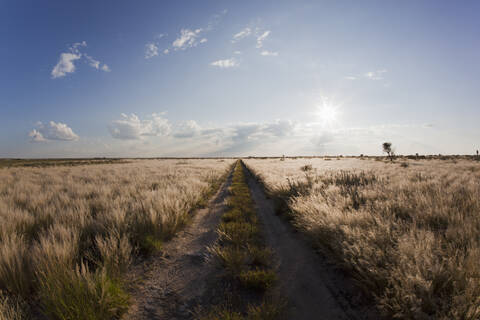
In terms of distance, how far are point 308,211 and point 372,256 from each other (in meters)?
2.55

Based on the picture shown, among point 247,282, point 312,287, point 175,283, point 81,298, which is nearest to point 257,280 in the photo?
point 247,282

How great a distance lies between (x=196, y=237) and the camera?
518 cm

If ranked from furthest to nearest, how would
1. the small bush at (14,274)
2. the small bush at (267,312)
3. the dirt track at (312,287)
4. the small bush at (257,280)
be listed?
the small bush at (257,280)
the small bush at (14,274)
the dirt track at (312,287)
the small bush at (267,312)

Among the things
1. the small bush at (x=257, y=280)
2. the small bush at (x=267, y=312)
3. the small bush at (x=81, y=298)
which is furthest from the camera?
the small bush at (x=257, y=280)

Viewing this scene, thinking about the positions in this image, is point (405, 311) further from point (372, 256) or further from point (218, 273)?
point (218, 273)

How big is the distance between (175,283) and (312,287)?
7.69 feet

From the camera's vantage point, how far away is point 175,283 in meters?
3.16

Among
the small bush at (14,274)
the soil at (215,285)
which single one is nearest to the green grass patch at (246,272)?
the soil at (215,285)

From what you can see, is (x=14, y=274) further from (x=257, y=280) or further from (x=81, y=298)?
(x=257, y=280)

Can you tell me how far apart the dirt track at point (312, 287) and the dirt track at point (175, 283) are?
124 cm

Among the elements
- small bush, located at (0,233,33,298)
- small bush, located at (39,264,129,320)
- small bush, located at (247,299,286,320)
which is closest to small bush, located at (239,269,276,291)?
small bush, located at (247,299,286,320)

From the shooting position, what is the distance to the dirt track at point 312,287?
2428 mm

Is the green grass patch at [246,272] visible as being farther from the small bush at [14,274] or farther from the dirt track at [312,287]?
the small bush at [14,274]

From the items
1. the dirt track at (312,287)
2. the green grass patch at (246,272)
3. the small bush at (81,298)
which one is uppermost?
the small bush at (81,298)
